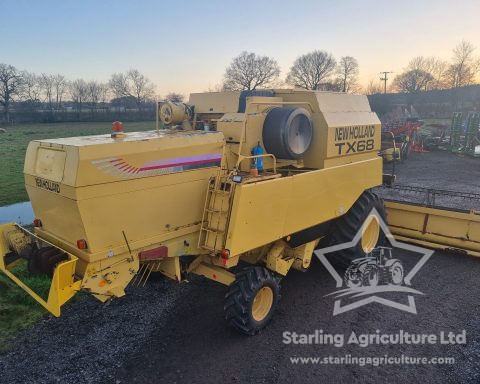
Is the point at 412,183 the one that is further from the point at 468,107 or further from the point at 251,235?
the point at 468,107

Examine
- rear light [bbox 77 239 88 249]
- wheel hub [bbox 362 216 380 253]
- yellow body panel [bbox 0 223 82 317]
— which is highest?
rear light [bbox 77 239 88 249]

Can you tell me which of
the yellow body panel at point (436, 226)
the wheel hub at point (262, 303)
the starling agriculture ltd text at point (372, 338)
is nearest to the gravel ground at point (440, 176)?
the yellow body panel at point (436, 226)

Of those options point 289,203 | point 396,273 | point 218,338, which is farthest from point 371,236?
point 218,338

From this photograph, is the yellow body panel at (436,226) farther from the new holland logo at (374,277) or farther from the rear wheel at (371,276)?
the rear wheel at (371,276)

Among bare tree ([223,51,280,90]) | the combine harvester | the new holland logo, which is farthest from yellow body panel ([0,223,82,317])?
bare tree ([223,51,280,90])

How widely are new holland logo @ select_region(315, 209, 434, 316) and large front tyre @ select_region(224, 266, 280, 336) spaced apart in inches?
43.6

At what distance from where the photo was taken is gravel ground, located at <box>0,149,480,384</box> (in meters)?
4.07

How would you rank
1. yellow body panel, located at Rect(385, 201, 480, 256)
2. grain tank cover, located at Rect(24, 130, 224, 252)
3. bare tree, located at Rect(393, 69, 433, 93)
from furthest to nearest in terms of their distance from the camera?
bare tree, located at Rect(393, 69, 433, 93) → yellow body panel, located at Rect(385, 201, 480, 256) → grain tank cover, located at Rect(24, 130, 224, 252)

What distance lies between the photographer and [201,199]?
4.66m

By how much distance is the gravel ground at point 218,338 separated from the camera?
13.4 ft

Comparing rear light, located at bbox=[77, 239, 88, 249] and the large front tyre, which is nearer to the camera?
rear light, located at bbox=[77, 239, 88, 249]

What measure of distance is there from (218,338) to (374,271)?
3.10m

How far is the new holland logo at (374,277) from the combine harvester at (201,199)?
45cm

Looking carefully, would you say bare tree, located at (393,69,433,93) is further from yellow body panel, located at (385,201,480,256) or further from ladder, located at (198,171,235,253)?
ladder, located at (198,171,235,253)
